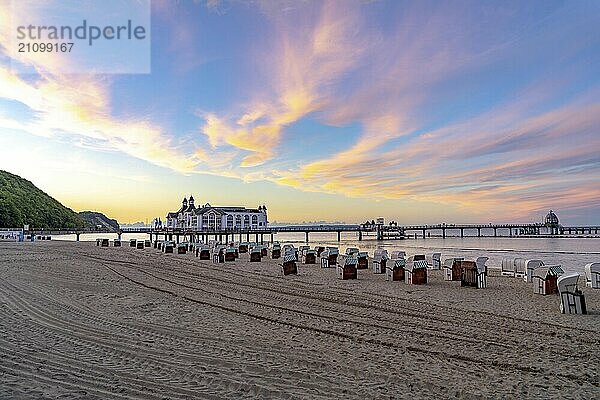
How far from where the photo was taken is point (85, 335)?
6219 mm

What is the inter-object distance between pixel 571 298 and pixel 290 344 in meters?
5.70

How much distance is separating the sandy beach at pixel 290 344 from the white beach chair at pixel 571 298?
0.24m

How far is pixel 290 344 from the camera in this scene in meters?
5.95

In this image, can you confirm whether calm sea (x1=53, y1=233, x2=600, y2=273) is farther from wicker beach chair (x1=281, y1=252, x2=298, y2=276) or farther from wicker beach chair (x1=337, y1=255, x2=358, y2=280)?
wicker beach chair (x1=281, y1=252, x2=298, y2=276)

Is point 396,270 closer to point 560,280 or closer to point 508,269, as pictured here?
Result: point 508,269

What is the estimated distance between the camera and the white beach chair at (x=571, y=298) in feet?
27.1

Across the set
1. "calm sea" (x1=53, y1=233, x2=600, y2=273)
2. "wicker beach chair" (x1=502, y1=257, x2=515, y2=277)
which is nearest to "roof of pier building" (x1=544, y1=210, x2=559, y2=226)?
"calm sea" (x1=53, y1=233, x2=600, y2=273)

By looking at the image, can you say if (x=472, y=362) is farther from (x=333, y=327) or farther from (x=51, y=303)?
(x=51, y=303)

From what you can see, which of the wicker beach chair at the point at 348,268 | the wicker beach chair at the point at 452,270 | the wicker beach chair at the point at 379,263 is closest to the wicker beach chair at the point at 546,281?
the wicker beach chair at the point at 452,270

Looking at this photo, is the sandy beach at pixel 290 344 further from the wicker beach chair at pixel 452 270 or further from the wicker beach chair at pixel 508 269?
the wicker beach chair at pixel 508 269

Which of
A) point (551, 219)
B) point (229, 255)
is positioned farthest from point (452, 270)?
point (551, 219)

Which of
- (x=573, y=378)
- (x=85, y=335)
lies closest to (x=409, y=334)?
(x=573, y=378)

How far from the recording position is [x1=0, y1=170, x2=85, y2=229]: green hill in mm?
71750

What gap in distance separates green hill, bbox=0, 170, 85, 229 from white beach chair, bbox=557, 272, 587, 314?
78694 mm
